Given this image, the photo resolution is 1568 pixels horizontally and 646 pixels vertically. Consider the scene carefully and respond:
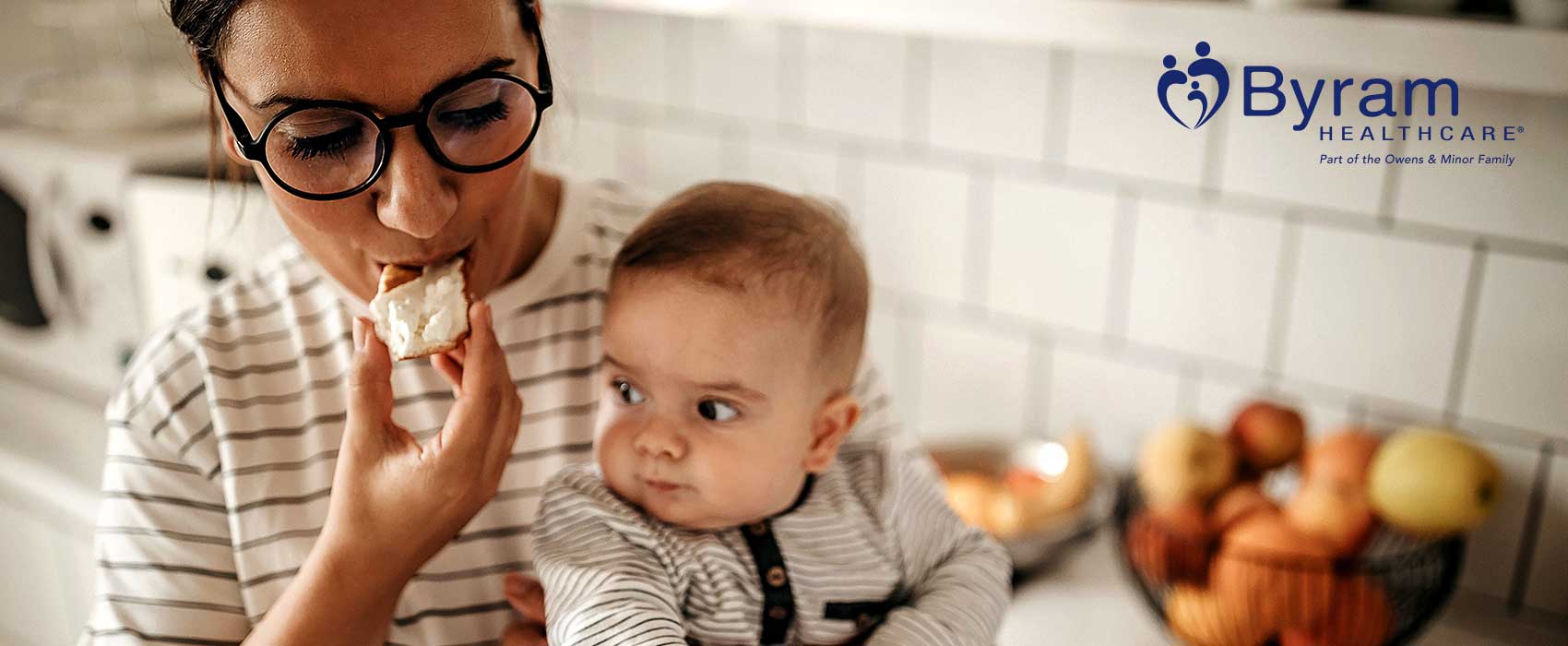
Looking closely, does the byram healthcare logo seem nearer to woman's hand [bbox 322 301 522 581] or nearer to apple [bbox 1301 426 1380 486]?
apple [bbox 1301 426 1380 486]

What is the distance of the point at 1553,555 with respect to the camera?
1.29 meters

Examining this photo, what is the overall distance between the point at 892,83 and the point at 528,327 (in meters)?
0.85

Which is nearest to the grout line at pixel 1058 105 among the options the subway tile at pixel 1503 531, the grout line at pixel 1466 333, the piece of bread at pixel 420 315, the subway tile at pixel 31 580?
the grout line at pixel 1466 333

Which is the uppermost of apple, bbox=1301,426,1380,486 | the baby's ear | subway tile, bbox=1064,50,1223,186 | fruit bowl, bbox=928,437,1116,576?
subway tile, bbox=1064,50,1223,186

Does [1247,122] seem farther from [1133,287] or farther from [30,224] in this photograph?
[30,224]

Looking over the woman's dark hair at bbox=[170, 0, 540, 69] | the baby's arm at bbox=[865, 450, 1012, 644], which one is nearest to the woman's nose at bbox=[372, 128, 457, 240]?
the woman's dark hair at bbox=[170, 0, 540, 69]

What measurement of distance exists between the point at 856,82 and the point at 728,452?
0.99m

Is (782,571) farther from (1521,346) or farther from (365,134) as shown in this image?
(1521,346)

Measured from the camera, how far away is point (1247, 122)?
1351 millimetres

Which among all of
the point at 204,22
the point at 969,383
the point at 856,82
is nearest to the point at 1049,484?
the point at 969,383

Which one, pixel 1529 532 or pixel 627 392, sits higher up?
pixel 627 392

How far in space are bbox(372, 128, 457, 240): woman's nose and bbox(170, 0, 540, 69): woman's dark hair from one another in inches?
4.9

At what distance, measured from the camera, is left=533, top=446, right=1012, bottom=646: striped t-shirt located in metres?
0.80

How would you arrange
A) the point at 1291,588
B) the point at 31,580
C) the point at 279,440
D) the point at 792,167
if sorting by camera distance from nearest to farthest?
the point at 279,440, the point at 1291,588, the point at 792,167, the point at 31,580
